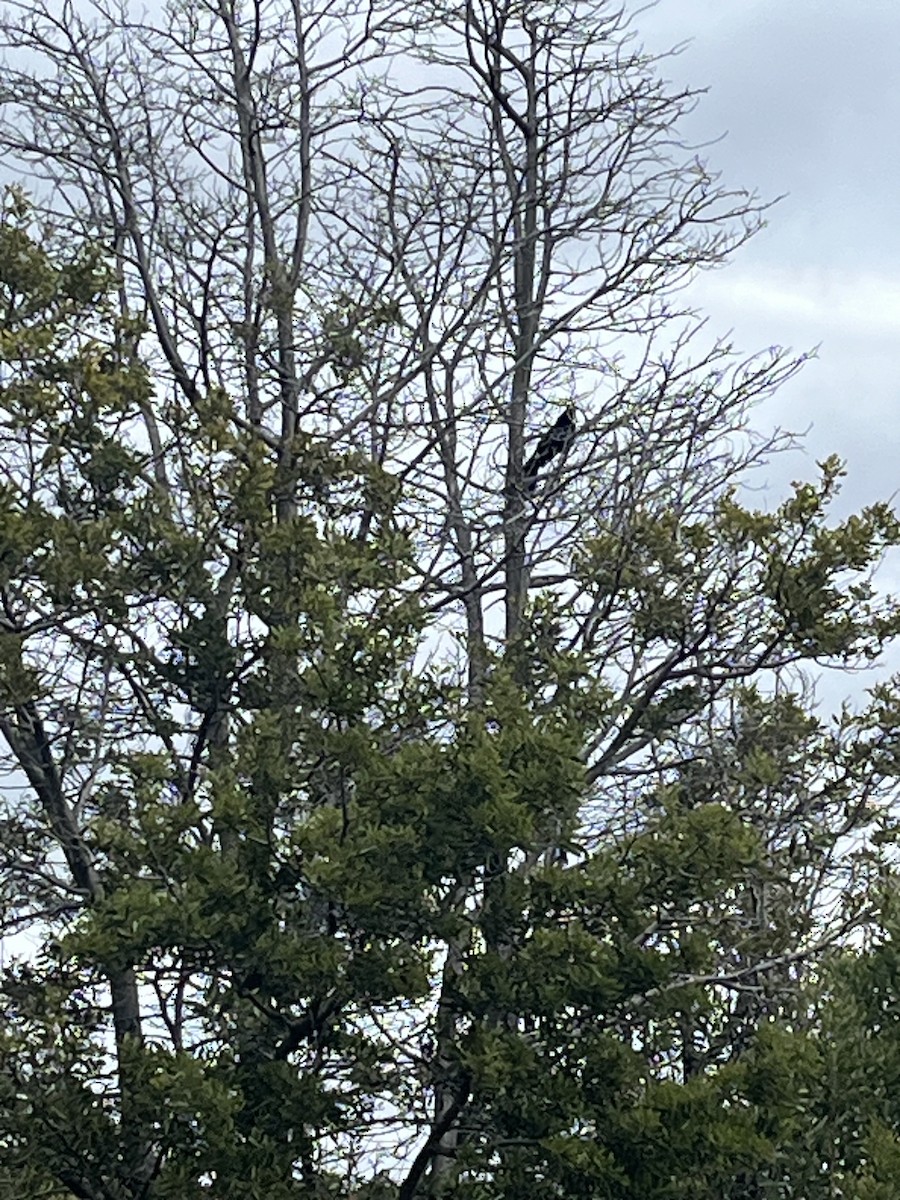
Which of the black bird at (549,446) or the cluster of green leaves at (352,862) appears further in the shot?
the black bird at (549,446)

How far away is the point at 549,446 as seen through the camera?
11492mm

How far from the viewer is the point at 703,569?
9.80 m

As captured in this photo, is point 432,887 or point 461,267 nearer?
point 432,887

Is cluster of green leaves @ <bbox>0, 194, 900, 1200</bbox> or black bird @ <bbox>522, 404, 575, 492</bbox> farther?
black bird @ <bbox>522, 404, 575, 492</bbox>

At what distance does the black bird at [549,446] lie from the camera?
37.6 feet

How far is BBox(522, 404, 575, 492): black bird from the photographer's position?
11.4 meters

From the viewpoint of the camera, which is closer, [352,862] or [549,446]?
[352,862]

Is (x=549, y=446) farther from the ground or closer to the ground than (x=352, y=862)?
farther from the ground

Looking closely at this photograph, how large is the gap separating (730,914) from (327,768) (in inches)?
101

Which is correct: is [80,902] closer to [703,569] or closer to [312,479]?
[312,479]

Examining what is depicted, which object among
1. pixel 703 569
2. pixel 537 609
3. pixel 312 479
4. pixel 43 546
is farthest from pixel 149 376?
pixel 703 569

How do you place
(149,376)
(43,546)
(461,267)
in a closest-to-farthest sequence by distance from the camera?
(43,546) < (149,376) < (461,267)

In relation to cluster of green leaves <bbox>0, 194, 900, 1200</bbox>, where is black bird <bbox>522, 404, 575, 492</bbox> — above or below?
above

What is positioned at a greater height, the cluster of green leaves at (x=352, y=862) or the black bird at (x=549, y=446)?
the black bird at (x=549, y=446)
